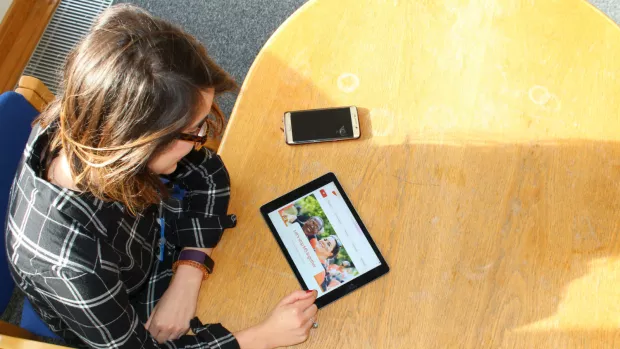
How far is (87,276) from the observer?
0.89 metres

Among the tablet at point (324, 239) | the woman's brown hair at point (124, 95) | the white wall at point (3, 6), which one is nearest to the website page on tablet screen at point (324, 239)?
the tablet at point (324, 239)

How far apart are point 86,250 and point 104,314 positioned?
11 centimetres

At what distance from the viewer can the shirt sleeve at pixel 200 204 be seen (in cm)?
104

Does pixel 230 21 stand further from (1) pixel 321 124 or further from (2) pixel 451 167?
(2) pixel 451 167

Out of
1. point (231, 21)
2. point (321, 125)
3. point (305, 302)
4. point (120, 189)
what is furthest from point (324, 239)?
point (231, 21)

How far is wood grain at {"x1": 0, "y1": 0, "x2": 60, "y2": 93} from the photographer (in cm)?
204

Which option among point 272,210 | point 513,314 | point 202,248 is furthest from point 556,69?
point 202,248

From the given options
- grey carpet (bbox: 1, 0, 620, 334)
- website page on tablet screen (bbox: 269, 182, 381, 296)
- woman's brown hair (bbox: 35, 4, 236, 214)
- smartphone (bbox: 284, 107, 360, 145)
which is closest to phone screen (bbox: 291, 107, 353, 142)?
smartphone (bbox: 284, 107, 360, 145)

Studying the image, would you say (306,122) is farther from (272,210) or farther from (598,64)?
(598,64)

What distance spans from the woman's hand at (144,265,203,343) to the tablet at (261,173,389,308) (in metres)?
0.18

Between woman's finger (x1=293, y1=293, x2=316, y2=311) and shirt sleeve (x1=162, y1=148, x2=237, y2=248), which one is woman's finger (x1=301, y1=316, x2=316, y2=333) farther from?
shirt sleeve (x1=162, y1=148, x2=237, y2=248)

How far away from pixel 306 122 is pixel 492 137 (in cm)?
37

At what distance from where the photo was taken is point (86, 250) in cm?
91

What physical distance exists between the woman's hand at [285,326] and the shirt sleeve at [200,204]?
186 millimetres
